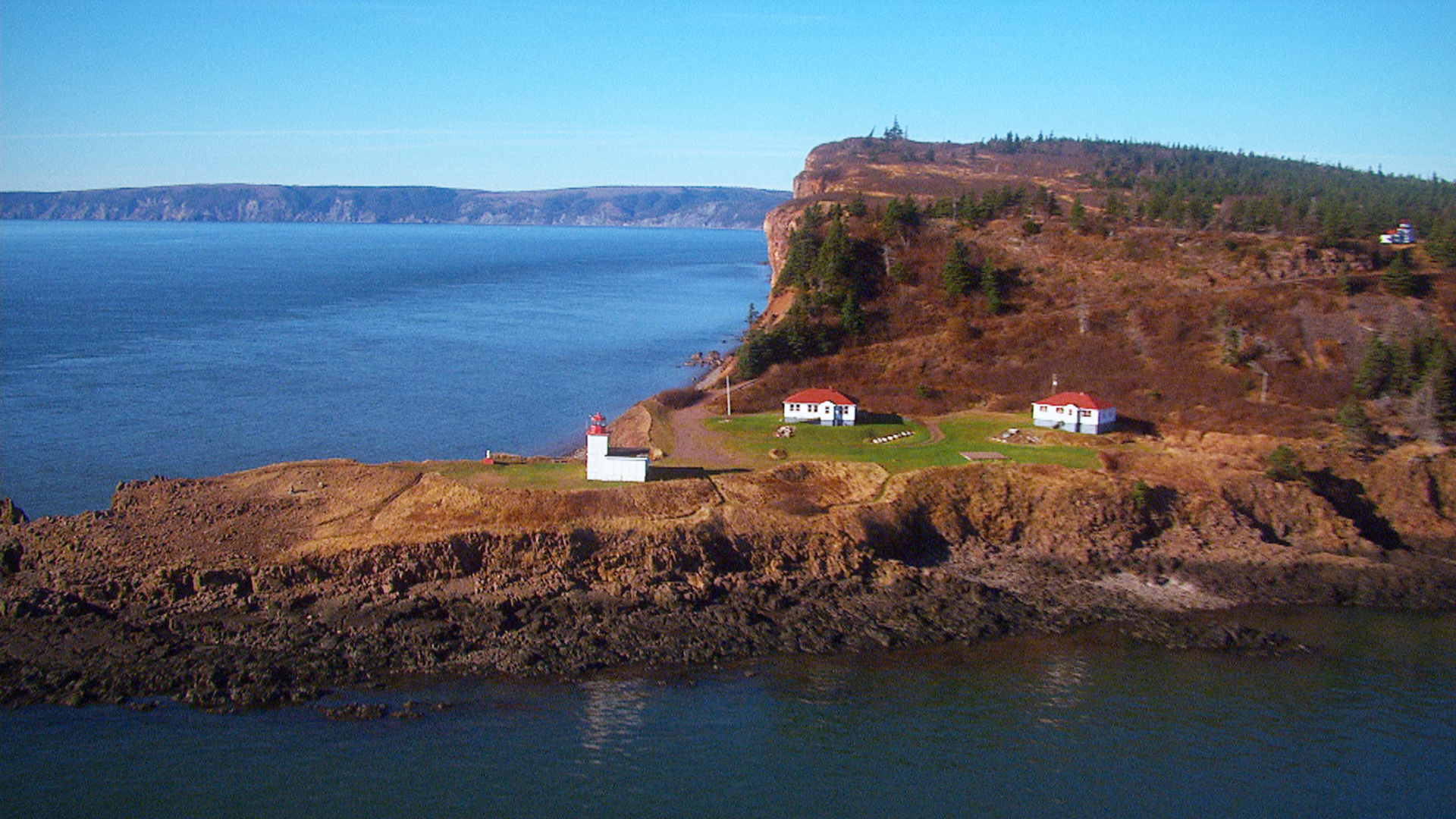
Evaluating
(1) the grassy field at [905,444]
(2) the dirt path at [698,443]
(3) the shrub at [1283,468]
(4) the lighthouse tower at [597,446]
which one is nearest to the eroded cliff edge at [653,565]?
(3) the shrub at [1283,468]

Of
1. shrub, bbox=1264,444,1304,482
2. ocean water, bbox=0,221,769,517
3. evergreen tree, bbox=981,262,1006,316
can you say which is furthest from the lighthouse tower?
evergreen tree, bbox=981,262,1006,316

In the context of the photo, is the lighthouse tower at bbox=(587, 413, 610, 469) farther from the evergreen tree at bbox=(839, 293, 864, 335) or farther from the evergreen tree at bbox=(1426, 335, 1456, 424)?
the evergreen tree at bbox=(1426, 335, 1456, 424)

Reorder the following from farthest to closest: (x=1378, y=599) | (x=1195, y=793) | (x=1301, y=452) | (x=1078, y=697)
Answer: (x=1301, y=452) → (x=1378, y=599) → (x=1078, y=697) → (x=1195, y=793)

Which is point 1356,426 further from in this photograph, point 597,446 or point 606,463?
point 597,446

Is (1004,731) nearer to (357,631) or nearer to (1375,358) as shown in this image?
(357,631)

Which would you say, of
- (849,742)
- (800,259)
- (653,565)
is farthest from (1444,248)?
(849,742)

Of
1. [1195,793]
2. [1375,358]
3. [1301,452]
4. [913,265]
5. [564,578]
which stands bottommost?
[1195,793]

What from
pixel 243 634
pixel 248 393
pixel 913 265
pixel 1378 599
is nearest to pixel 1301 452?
pixel 1378 599

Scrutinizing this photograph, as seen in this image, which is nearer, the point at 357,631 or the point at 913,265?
the point at 357,631
